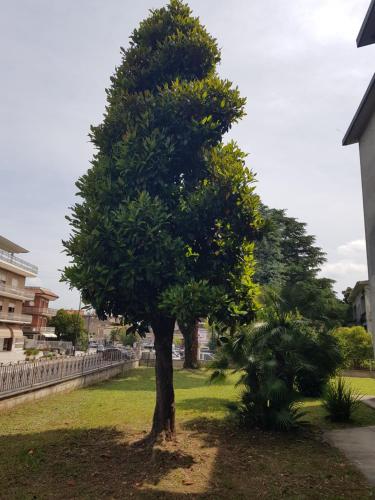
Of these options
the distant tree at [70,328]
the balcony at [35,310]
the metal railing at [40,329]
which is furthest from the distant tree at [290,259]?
the balcony at [35,310]

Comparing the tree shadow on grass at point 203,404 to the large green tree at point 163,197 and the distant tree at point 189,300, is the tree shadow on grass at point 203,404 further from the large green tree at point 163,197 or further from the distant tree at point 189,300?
the distant tree at point 189,300

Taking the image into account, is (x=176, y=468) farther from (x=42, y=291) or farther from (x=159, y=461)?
(x=42, y=291)

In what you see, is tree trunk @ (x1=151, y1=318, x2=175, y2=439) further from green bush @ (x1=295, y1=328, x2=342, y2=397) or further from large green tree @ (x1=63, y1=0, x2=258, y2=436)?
green bush @ (x1=295, y1=328, x2=342, y2=397)

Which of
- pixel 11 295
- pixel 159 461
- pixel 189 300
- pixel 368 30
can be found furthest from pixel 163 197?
pixel 11 295

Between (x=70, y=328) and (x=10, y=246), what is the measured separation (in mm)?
16001

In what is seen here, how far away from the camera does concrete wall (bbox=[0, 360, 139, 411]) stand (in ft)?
40.0

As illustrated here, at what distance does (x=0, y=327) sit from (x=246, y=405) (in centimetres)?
3742

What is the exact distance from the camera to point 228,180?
8.73 meters

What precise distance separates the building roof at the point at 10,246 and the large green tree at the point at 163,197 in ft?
133

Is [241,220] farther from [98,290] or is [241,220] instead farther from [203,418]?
[203,418]

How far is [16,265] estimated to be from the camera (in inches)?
1722

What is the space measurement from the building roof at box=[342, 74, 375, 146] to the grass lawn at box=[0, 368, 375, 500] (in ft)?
22.2

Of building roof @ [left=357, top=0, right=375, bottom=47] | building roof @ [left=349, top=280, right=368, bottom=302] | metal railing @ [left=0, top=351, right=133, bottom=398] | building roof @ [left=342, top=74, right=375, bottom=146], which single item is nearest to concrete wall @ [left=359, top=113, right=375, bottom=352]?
building roof @ [left=342, top=74, right=375, bottom=146]

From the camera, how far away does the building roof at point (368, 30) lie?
6.66m
